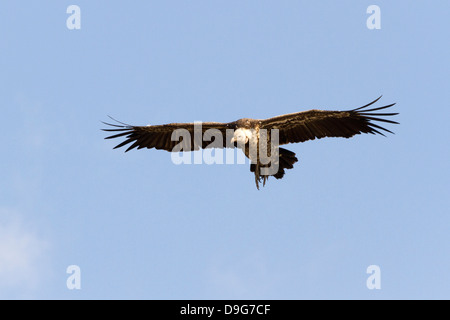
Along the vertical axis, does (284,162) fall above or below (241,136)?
below

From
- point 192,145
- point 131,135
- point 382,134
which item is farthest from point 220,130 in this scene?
point 382,134

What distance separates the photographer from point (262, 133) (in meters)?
14.4

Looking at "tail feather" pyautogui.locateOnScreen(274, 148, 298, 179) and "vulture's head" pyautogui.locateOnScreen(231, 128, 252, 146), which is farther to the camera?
"tail feather" pyautogui.locateOnScreen(274, 148, 298, 179)

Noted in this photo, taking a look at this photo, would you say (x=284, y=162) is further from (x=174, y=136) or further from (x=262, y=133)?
(x=174, y=136)

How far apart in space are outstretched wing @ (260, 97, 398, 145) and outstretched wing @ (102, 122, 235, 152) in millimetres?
1410

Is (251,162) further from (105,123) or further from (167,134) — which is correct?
(105,123)

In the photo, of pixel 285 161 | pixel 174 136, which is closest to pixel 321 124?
pixel 285 161

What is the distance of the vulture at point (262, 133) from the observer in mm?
14125

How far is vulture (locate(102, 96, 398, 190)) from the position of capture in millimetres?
14125

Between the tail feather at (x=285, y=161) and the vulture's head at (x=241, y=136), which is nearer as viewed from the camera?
the vulture's head at (x=241, y=136)

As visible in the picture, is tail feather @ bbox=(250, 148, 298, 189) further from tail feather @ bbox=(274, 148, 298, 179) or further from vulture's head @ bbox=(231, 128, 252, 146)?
vulture's head @ bbox=(231, 128, 252, 146)

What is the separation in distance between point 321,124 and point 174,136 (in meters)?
3.50

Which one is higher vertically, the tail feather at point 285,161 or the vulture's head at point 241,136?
the vulture's head at point 241,136

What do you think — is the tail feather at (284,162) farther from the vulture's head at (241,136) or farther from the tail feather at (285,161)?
the vulture's head at (241,136)
